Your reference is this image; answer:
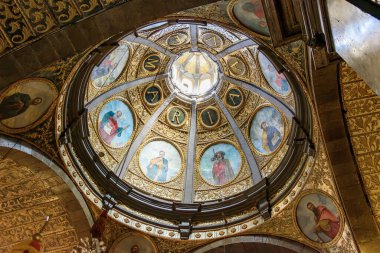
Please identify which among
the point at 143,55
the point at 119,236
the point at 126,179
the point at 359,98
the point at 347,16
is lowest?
the point at 347,16

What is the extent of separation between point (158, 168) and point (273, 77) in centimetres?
425

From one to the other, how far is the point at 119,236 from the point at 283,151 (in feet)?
15.2

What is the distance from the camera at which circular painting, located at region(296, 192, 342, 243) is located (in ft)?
30.7

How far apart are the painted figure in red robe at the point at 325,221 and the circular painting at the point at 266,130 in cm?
230

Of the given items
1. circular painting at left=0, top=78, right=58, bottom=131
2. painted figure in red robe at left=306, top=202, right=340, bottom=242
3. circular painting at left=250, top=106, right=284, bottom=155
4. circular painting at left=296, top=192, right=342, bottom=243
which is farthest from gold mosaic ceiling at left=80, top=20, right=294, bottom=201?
painted figure in red robe at left=306, top=202, right=340, bottom=242

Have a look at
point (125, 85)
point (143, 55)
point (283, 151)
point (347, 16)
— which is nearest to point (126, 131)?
point (125, 85)

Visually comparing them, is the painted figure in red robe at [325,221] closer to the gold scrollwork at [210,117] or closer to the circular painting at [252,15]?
the circular painting at [252,15]

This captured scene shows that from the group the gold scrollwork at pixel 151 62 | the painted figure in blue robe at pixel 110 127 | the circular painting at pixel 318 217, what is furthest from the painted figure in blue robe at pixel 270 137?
the painted figure in blue robe at pixel 110 127

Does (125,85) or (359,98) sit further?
(125,85)

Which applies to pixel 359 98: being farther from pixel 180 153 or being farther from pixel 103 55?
pixel 180 153

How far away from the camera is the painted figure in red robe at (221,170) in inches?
488

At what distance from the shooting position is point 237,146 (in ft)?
42.0

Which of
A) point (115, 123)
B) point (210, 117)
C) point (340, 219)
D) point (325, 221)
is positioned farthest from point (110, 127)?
point (340, 219)

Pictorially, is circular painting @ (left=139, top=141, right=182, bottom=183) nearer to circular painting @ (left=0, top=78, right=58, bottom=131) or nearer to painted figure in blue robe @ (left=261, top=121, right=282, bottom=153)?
painted figure in blue robe @ (left=261, top=121, right=282, bottom=153)
